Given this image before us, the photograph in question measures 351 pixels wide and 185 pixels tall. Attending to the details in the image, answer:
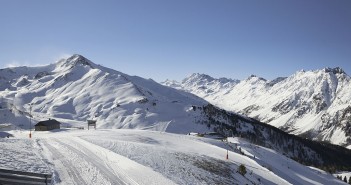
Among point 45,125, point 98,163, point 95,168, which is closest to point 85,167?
point 95,168

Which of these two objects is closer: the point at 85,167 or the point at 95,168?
the point at 95,168

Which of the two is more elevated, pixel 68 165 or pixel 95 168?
pixel 68 165

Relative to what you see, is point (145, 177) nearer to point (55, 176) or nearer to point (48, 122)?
point (55, 176)

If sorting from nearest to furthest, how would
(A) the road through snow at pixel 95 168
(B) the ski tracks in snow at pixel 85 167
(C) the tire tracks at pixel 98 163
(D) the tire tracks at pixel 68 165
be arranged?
(D) the tire tracks at pixel 68 165 → (B) the ski tracks in snow at pixel 85 167 → (A) the road through snow at pixel 95 168 → (C) the tire tracks at pixel 98 163

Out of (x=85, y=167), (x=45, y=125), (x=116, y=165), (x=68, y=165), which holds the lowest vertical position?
(x=45, y=125)

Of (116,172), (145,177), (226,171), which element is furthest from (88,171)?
(226,171)

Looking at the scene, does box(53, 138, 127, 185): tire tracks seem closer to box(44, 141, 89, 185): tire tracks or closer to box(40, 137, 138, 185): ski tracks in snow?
box(40, 137, 138, 185): ski tracks in snow

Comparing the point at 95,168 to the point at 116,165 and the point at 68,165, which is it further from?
the point at 116,165

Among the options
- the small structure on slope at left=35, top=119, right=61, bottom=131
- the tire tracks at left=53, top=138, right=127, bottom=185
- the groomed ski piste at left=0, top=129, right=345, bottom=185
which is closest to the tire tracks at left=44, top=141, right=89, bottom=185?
the groomed ski piste at left=0, top=129, right=345, bottom=185

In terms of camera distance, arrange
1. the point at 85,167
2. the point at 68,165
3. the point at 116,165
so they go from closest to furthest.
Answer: the point at 85,167
the point at 68,165
the point at 116,165

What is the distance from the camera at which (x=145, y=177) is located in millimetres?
34062

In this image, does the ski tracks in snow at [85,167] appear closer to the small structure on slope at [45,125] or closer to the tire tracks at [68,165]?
the tire tracks at [68,165]

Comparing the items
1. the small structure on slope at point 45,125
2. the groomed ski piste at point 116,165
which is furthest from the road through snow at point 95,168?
the small structure on slope at point 45,125

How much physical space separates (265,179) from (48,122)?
7909 cm
